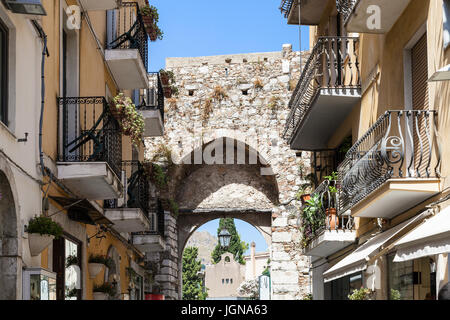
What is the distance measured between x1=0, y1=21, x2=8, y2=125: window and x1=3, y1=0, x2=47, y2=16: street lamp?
0.91 feet

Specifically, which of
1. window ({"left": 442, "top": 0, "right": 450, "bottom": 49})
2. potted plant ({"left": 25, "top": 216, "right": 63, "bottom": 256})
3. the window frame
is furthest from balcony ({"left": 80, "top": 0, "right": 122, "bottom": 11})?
window ({"left": 442, "top": 0, "right": 450, "bottom": 49})

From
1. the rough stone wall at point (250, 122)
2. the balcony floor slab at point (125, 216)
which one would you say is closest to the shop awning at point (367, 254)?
the balcony floor slab at point (125, 216)

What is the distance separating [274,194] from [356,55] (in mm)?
11342

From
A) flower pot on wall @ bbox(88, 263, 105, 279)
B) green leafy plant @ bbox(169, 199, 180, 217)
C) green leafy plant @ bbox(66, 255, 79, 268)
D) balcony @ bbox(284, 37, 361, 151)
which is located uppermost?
balcony @ bbox(284, 37, 361, 151)

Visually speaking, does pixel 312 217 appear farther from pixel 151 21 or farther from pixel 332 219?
pixel 151 21

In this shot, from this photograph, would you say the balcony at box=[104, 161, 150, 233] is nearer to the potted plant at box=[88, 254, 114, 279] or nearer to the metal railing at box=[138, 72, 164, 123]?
the potted plant at box=[88, 254, 114, 279]

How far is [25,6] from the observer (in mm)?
7445

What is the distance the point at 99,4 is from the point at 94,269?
4.34 metres

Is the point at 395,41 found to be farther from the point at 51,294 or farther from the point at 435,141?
the point at 51,294

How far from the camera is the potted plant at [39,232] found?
813cm

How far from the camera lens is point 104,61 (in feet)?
45.7

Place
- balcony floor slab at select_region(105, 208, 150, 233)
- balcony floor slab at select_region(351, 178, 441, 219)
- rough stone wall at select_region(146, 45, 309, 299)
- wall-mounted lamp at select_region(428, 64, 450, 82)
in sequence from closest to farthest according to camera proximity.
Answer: wall-mounted lamp at select_region(428, 64, 450, 82) < balcony floor slab at select_region(351, 178, 441, 219) < balcony floor slab at select_region(105, 208, 150, 233) < rough stone wall at select_region(146, 45, 309, 299)

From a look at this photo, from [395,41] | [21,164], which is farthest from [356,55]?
[21,164]

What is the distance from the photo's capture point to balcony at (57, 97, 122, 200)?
10.0 meters
